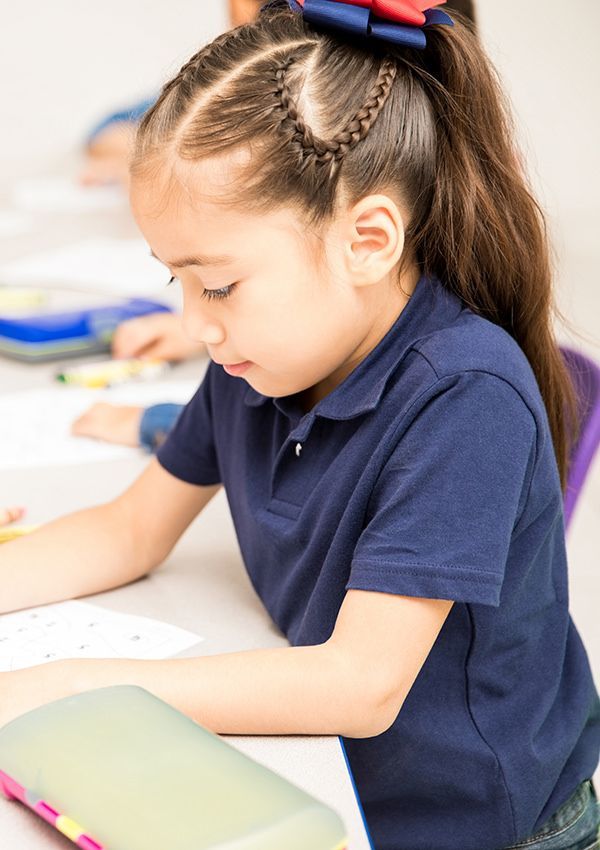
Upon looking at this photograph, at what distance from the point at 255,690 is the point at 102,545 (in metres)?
0.30

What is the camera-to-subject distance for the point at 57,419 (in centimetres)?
137

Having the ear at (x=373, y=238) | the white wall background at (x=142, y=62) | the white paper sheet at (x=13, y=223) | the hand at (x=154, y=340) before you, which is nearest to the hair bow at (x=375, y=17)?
the ear at (x=373, y=238)

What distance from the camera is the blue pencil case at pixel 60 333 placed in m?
1.58

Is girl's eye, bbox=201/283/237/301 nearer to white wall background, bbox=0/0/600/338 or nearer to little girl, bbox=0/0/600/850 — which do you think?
little girl, bbox=0/0/600/850

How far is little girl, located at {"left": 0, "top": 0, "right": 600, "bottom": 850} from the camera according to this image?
0.71 metres

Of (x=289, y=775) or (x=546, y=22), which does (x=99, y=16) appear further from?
(x=289, y=775)

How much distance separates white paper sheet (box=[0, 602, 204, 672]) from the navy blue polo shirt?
94 mm

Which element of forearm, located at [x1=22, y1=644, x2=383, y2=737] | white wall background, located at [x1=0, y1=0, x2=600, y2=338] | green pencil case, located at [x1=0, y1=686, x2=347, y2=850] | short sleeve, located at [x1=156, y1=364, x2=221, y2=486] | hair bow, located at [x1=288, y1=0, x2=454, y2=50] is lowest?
white wall background, located at [x1=0, y1=0, x2=600, y2=338]

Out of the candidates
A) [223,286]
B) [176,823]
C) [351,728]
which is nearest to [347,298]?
[223,286]

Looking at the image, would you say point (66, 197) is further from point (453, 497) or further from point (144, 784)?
point (144, 784)

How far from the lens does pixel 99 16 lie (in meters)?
3.78

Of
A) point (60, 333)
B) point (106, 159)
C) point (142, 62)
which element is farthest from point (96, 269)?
point (142, 62)

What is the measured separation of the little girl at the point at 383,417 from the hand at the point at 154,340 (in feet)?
2.18

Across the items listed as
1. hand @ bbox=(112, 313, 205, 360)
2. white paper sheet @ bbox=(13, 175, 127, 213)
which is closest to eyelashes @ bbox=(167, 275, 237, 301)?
hand @ bbox=(112, 313, 205, 360)
